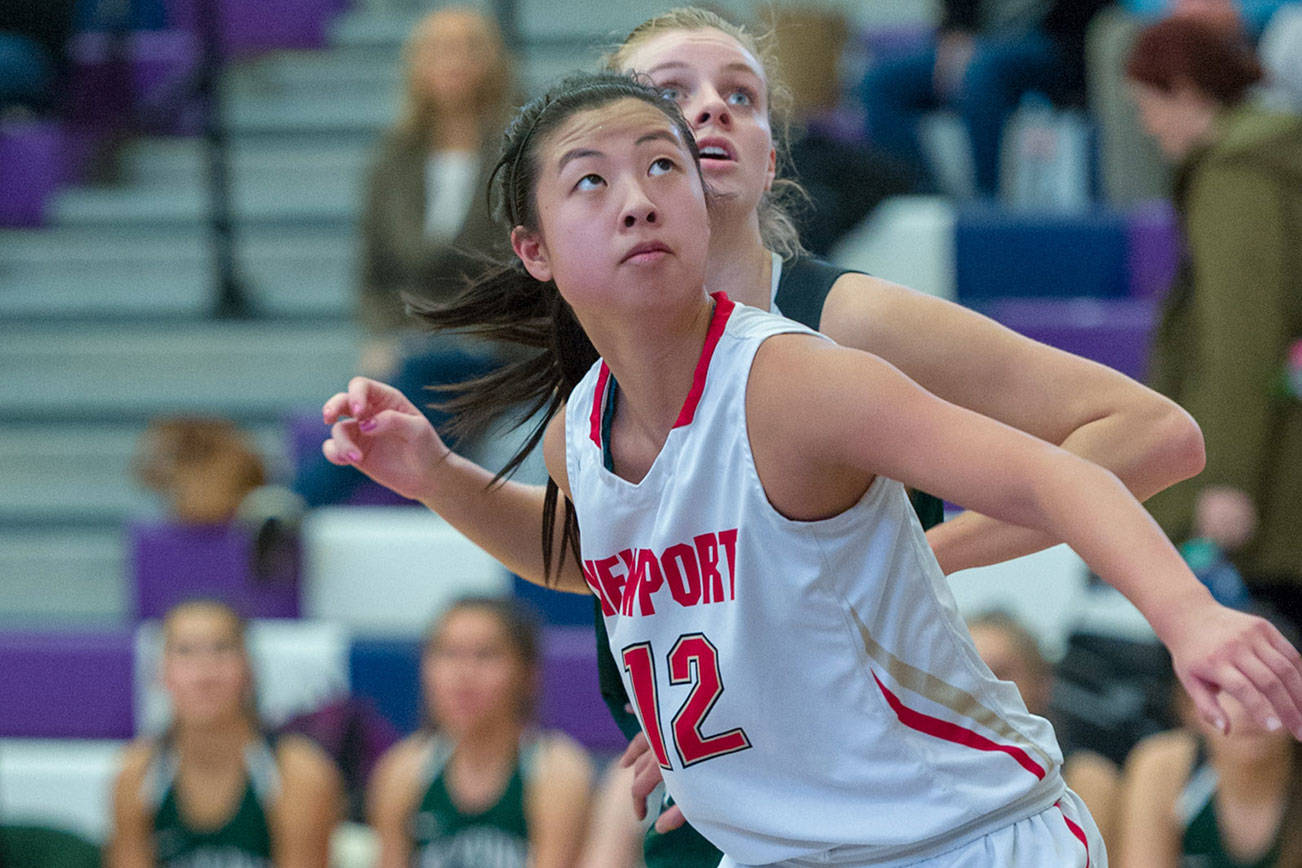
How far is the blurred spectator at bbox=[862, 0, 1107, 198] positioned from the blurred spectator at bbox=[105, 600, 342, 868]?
2868 mm

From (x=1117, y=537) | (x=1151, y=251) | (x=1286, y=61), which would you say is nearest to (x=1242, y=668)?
(x=1117, y=537)

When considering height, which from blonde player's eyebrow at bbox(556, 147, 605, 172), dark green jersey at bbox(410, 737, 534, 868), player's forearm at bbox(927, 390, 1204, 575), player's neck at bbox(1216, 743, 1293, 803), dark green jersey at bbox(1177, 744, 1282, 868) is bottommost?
dark green jersey at bbox(410, 737, 534, 868)

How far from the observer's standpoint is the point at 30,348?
6355 millimetres

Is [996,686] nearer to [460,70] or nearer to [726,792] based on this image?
[726,792]

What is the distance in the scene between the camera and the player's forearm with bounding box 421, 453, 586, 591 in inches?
77.6

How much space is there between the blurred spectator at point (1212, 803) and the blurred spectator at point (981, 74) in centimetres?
264

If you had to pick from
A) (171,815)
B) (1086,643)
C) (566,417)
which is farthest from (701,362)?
(171,815)

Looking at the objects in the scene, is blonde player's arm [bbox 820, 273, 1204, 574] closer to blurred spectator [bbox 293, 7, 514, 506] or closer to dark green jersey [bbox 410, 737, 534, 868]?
dark green jersey [bbox 410, 737, 534, 868]

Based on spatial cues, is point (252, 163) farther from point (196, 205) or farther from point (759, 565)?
point (759, 565)

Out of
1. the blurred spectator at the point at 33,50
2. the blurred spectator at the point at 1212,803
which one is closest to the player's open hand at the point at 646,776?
the blurred spectator at the point at 1212,803

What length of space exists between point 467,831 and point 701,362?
2.87 m

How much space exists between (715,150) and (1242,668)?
90cm

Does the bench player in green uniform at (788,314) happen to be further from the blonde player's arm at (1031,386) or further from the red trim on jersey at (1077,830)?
the red trim on jersey at (1077,830)

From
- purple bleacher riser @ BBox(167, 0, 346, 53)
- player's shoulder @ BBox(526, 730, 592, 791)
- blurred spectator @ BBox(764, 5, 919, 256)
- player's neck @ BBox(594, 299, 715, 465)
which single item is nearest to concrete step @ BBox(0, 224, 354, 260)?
purple bleacher riser @ BBox(167, 0, 346, 53)
